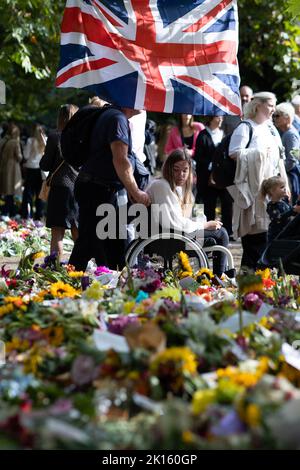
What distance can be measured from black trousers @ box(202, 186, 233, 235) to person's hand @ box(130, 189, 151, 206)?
4.66 meters

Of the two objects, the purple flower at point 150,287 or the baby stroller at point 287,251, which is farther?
the baby stroller at point 287,251

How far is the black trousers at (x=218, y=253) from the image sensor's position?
844 centimetres

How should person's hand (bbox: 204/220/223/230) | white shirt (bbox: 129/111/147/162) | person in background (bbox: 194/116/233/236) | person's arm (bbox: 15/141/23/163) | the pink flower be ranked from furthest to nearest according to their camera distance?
person's arm (bbox: 15/141/23/163) → person in background (bbox: 194/116/233/236) → white shirt (bbox: 129/111/147/162) → person's hand (bbox: 204/220/223/230) → the pink flower

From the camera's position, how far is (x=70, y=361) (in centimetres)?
386

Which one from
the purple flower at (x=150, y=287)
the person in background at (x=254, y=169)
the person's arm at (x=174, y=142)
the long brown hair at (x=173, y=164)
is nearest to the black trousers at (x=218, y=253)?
the long brown hair at (x=173, y=164)

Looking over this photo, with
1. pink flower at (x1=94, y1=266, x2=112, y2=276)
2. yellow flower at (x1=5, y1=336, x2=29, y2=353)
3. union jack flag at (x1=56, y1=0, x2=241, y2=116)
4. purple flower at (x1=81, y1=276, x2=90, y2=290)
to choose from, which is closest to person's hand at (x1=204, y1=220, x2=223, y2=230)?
union jack flag at (x1=56, y1=0, x2=241, y2=116)

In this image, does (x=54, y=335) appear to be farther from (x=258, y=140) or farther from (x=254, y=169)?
(x=258, y=140)

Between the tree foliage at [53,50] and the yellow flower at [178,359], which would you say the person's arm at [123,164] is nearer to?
the yellow flower at [178,359]

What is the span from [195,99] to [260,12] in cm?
1305

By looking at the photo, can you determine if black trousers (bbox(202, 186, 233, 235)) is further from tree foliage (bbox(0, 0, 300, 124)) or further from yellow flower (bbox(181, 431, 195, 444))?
yellow flower (bbox(181, 431, 195, 444))

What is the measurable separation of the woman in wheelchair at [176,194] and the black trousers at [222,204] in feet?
12.9

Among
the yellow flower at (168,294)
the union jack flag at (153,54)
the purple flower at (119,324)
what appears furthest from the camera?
the union jack flag at (153,54)

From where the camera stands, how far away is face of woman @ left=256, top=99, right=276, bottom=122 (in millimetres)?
9836

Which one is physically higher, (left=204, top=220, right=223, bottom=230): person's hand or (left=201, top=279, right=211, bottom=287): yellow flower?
(left=201, top=279, right=211, bottom=287): yellow flower
